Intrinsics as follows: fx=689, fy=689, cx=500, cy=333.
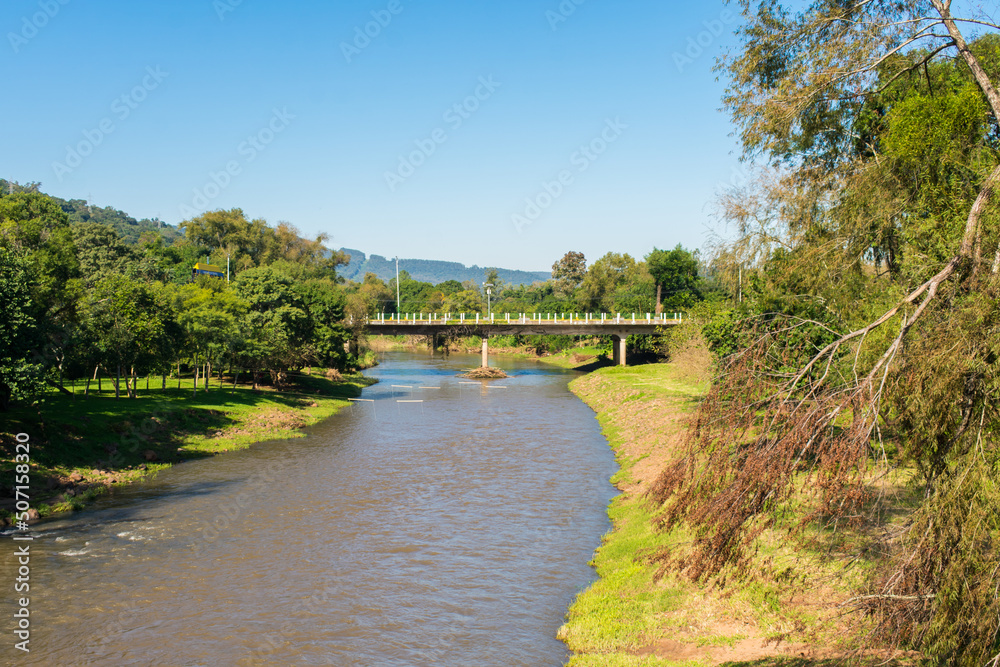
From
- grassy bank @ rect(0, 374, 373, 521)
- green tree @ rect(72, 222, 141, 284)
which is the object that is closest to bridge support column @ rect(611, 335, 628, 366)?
grassy bank @ rect(0, 374, 373, 521)

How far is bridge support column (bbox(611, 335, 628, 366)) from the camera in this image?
9562 cm

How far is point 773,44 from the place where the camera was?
49.8ft

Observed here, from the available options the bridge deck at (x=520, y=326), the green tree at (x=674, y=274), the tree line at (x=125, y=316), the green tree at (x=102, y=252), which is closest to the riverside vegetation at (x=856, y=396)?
the tree line at (x=125, y=316)

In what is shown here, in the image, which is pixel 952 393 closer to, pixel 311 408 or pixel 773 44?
pixel 773 44

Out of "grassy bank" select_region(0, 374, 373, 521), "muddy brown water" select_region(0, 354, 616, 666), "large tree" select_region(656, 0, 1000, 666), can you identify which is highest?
"large tree" select_region(656, 0, 1000, 666)

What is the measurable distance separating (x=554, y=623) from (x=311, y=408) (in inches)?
1680

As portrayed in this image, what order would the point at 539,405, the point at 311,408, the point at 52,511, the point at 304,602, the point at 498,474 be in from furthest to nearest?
the point at 539,405
the point at 311,408
the point at 498,474
the point at 52,511
the point at 304,602

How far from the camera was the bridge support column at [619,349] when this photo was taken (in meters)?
95.6

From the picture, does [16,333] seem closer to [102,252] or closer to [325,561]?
[325,561]

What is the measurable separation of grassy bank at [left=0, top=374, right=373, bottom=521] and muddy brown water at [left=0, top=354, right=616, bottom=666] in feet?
5.43

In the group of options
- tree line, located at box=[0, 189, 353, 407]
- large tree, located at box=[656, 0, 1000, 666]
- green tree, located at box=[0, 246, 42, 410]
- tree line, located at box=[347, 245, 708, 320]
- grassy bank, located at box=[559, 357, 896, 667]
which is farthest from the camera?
tree line, located at box=[347, 245, 708, 320]

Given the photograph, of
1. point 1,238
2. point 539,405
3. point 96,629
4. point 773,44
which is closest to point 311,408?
point 539,405

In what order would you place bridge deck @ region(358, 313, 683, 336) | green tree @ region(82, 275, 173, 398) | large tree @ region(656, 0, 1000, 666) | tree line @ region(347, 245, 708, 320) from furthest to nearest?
1. tree line @ region(347, 245, 708, 320)
2. bridge deck @ region(358, 313, 683, 336)
3. green tree @ region(82, 275, 173, 398)
4. large tree @ region(656, 0, 1000, 666)

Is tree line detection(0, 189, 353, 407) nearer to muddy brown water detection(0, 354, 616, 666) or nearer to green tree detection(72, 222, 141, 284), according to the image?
green tree detection(72, 222, 141, 284)
